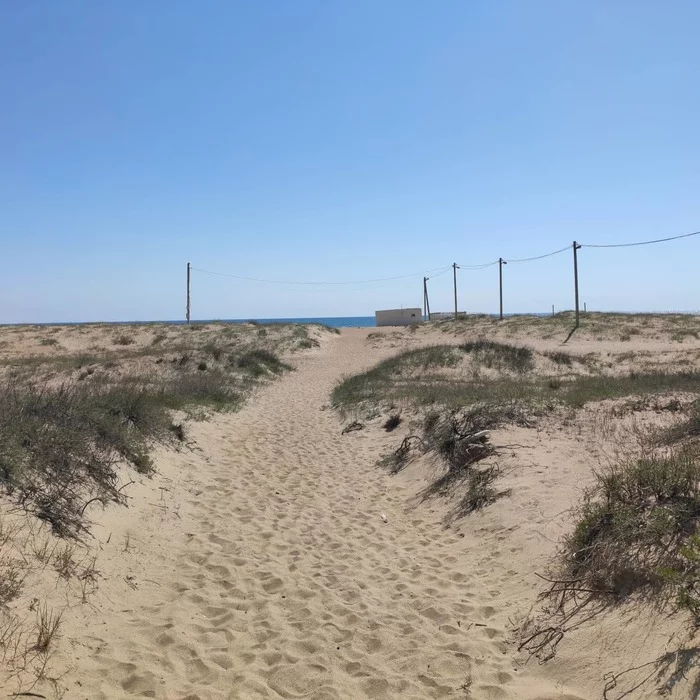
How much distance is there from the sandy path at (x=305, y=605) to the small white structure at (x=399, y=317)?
6121 centimetres

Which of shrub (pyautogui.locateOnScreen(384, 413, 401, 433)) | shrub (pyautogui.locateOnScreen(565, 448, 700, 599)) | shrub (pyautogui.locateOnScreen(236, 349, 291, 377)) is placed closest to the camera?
shrub (pyautogui.locateOnScreen(565, 448, 700, 599))

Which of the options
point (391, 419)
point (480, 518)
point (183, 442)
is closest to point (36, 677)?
point (480, 518)

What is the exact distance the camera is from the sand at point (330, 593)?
3.93 meters

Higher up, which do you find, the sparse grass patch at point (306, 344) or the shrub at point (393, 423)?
the sparse grass patch at point (306, 344)

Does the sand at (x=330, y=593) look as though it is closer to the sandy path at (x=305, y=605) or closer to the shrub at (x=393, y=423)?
the sandy path at (x=305, y=605)

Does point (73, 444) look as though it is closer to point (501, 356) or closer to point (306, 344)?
point (501, 356)

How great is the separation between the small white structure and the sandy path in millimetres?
61209

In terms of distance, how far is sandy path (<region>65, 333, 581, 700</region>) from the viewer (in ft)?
13.2

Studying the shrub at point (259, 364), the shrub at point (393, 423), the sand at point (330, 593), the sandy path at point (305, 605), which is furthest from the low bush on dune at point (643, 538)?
the shrub at point (259, 364)

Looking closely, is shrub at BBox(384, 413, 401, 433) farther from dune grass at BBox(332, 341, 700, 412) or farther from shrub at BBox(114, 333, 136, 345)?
shrub at BBox(114, 333, 136, 345)

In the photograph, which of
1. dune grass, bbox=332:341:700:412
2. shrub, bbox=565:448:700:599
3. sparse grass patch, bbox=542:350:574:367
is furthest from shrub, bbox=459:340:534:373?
shrub, bbox=565:448:700:599

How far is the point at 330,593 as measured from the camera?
5.51 m

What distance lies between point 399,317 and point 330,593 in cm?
6606

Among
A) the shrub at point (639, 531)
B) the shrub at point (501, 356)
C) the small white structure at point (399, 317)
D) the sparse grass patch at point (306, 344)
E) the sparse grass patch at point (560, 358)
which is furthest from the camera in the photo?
the small white structure at point (399, 317)
